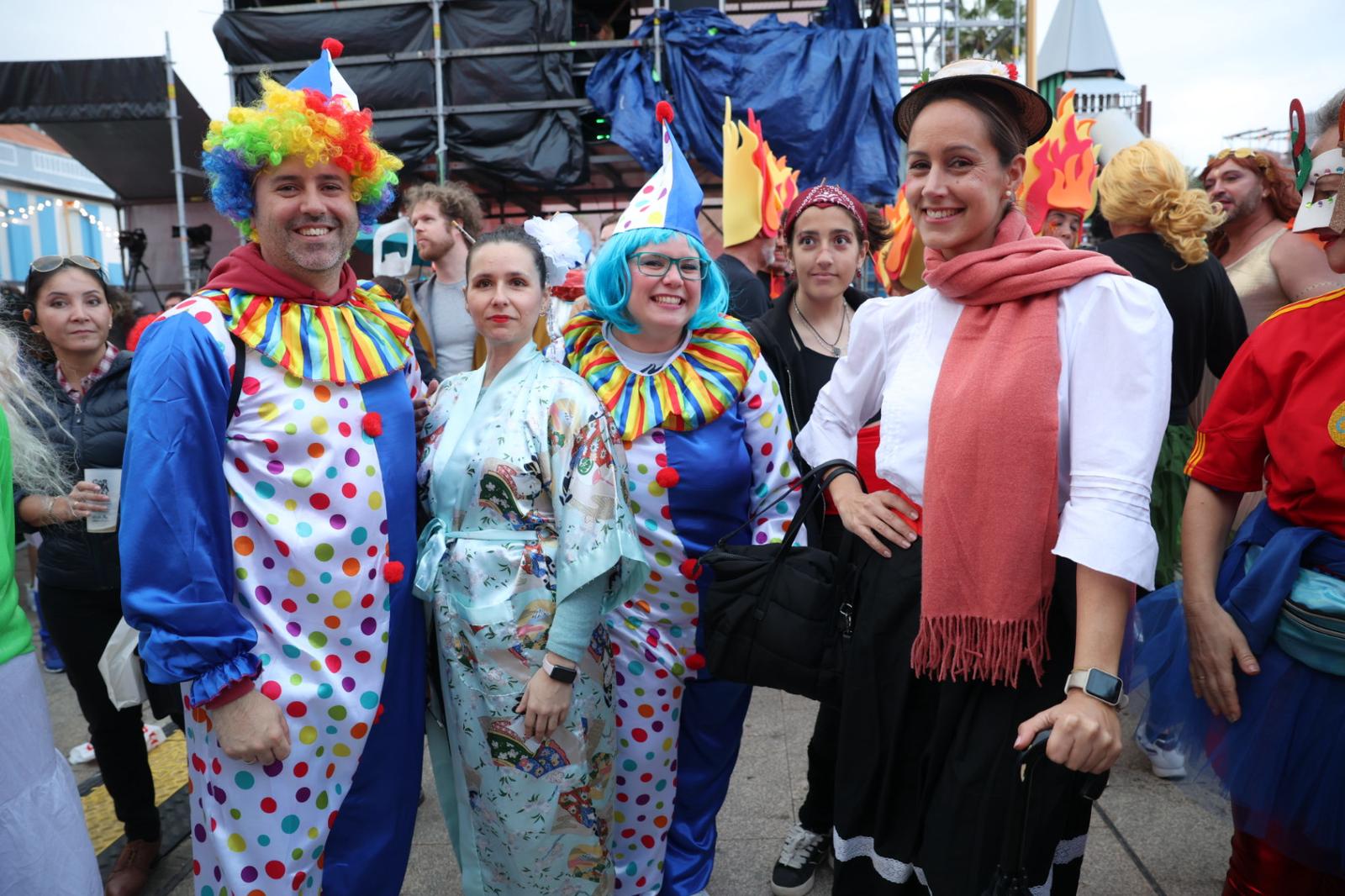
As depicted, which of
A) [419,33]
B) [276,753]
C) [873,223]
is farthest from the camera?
[419,33]

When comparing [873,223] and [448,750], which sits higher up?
[873,223]

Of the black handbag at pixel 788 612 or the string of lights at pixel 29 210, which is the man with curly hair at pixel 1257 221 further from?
the string of lights at pixel 29 210

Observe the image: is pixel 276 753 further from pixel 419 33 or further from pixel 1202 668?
pixel 419 33

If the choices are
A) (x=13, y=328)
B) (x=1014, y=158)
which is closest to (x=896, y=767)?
(x=1014, y=158)

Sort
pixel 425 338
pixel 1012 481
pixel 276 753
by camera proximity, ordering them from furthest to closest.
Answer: pixel 425 338 → pixel 276 753 → pixel 1012 481

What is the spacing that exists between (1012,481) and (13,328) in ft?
9.14

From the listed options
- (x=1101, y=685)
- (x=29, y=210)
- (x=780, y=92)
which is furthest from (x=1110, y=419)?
(x=29, y=210)

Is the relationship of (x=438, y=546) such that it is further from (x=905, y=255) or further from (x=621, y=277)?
(x=905, y=255)

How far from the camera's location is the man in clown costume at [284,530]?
170cm

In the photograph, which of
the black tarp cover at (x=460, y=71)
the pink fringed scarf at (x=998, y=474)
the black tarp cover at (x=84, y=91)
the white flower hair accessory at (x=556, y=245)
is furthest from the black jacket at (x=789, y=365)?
the black tarp cover at (x=84, y=91)

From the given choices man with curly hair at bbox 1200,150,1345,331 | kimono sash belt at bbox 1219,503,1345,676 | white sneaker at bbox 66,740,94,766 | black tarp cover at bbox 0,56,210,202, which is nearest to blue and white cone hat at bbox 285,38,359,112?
kimono sash belt at bbox 1219,503,1345,676

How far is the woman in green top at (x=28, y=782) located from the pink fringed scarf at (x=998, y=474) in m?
1.58

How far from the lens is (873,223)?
12.3 feet

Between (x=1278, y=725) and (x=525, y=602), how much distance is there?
1.52m
